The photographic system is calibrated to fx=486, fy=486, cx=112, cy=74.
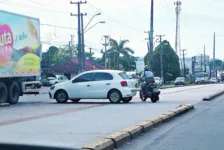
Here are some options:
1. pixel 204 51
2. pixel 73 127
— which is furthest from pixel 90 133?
pixel 204 51

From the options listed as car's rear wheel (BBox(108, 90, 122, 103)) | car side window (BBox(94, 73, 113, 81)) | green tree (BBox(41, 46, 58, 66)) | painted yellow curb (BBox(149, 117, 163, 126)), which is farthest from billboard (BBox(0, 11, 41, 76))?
green tree (BBox(41, 46, 58, 66))

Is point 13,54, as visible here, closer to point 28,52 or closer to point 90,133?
point 28,52

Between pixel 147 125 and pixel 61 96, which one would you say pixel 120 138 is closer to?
pixel 147 125

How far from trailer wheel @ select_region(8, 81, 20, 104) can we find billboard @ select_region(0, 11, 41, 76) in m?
0.52

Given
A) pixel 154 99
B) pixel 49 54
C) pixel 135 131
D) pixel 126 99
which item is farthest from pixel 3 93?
pixel 49 54

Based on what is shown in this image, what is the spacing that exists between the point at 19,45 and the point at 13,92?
7.16 feet

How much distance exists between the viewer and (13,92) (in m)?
22.3

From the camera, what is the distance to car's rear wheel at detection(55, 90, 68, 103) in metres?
23.4

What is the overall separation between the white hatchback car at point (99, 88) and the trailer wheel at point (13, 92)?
1.84 meters

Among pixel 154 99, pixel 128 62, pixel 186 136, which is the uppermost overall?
pixel 128 62

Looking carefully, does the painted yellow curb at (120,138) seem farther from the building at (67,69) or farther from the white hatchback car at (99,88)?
the building at (67,69)

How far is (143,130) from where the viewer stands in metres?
11.7

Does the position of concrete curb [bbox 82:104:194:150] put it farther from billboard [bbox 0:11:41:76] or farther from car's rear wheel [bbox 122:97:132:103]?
billboard [bbox 0:11:41:76]

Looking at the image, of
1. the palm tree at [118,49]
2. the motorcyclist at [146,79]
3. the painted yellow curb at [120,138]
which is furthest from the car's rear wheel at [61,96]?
the palm tree at [118,49]
